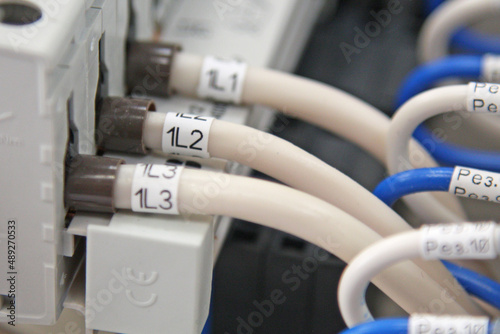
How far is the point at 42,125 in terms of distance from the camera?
673 mm

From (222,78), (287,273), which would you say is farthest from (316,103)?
(287,273)

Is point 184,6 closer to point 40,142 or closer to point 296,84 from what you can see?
point 296,84

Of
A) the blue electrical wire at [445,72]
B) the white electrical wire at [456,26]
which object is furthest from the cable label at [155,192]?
the white electrical wire at [456,26]

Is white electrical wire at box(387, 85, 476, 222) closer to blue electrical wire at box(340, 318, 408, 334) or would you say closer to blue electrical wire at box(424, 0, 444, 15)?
blue electrical wire at box(340, 318, 408, 334)

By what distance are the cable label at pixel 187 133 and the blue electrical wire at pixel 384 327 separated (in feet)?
0.90

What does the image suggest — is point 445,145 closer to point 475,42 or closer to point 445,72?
point 445,72

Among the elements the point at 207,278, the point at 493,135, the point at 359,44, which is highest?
the point at 359,44

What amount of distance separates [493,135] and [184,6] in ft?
1.64

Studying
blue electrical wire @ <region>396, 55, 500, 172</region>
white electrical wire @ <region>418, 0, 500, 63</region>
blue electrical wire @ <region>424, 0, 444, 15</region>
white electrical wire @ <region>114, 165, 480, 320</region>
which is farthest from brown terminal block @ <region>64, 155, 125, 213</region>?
blue electrical wire @ <region>424, 0, 444, 15</region>

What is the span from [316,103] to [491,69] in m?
0.23

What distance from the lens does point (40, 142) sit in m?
0.68

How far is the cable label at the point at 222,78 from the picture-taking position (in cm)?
92

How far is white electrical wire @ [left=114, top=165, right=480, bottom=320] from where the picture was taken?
73 cm

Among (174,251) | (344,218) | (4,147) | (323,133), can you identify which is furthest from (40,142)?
(323,133)
